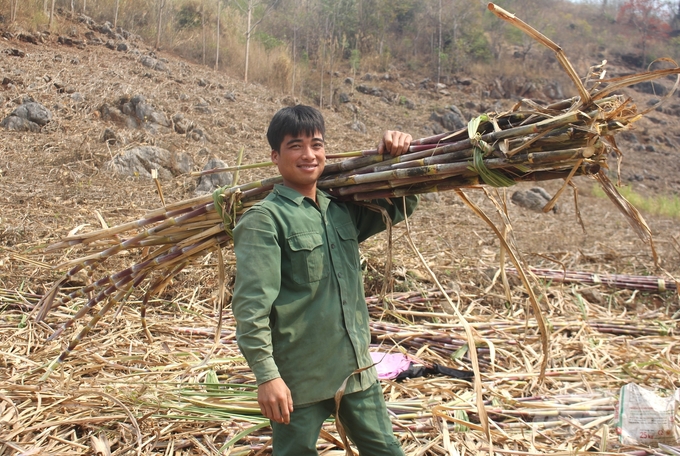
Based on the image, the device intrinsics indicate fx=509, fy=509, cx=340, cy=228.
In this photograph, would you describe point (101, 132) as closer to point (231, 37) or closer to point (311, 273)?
point (311, 273)

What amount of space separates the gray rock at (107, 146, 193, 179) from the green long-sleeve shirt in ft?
16.6

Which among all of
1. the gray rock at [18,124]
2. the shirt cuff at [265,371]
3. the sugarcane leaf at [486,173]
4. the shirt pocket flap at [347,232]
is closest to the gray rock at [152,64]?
the gray rock at [18,124]

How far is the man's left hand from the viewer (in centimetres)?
168

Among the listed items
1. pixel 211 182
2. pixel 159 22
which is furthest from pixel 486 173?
pixel 159 22

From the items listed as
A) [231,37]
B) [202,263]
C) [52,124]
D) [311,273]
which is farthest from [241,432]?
[231,37]

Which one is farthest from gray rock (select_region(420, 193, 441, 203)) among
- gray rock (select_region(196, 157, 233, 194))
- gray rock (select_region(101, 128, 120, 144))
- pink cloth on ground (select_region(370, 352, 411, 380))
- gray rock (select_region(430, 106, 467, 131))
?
gray rock (select_region(430, 106, 467, 131))

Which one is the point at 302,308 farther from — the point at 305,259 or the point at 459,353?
the point at 459,353

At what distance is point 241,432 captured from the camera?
189 cm

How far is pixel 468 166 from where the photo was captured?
1514 millimetres

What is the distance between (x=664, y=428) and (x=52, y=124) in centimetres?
761

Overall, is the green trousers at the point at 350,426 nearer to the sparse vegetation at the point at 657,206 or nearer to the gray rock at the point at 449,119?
the sparse vegetation at the point at 657,206

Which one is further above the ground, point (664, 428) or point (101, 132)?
point (101, 132)

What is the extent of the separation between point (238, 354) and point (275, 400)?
142 centimetres

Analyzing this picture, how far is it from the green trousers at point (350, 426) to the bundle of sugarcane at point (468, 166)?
2.18 feet
